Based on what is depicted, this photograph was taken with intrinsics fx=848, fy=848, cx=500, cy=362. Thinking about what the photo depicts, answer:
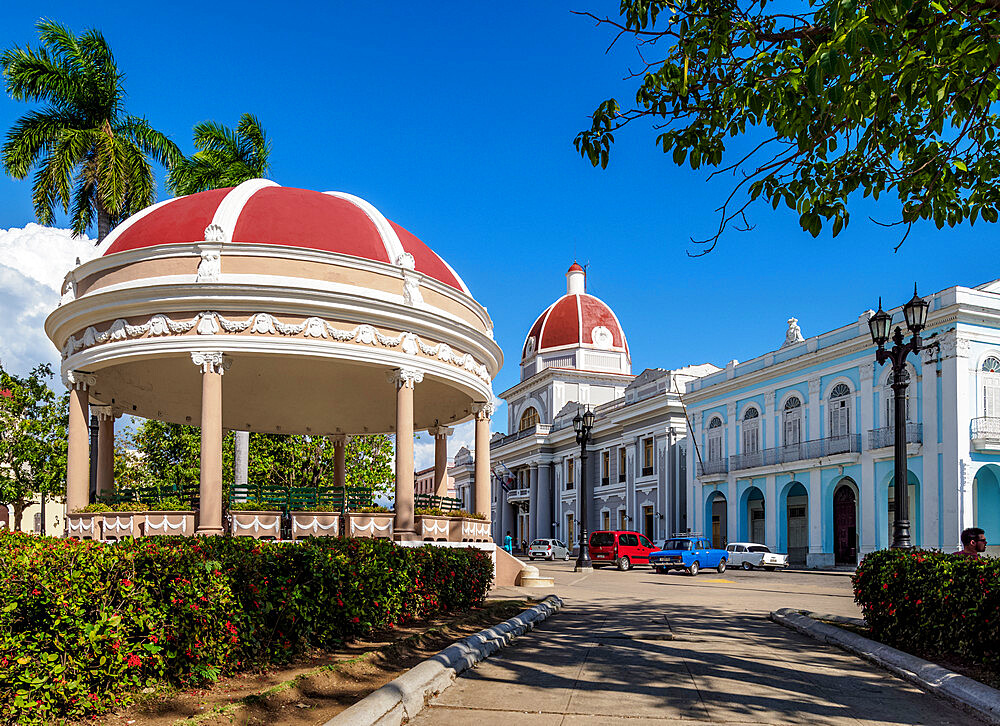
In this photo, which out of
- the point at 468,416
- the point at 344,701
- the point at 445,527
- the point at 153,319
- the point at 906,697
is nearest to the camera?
the point at 344,701

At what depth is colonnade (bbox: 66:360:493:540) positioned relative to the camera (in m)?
15.8

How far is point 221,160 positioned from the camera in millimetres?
28922

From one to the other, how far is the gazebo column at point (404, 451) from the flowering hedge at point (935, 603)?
9.22m

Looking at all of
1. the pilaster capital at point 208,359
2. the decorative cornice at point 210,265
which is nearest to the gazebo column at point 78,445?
the pilaster capital at point 208,359

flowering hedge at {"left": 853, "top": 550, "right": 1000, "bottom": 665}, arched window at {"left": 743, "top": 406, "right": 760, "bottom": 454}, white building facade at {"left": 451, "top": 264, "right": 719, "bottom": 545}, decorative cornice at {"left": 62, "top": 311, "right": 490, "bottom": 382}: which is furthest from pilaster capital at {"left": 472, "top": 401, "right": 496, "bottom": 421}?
white building facade at {"left": 451, "top": 264, "right": 719, "bottom": 545}

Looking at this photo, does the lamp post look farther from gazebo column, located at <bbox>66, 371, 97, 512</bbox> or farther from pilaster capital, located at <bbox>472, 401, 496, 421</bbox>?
gazebo column, located at <bbox>66, 371, 97, 512</bbox>

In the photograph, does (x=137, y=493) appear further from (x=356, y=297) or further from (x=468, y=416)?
(x=468, y=416)

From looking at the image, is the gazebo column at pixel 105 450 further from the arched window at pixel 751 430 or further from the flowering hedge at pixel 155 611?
the arched window at pixel 751 430

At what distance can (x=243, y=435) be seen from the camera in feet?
86.1

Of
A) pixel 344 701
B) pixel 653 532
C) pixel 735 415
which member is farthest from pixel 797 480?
pixel 344 701

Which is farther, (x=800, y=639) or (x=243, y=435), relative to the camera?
(x=243, y=435)

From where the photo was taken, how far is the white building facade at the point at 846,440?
32.4 m

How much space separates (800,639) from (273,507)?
10862 millimetres

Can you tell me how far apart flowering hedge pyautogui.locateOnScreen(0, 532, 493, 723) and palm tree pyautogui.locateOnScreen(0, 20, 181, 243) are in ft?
71.2
